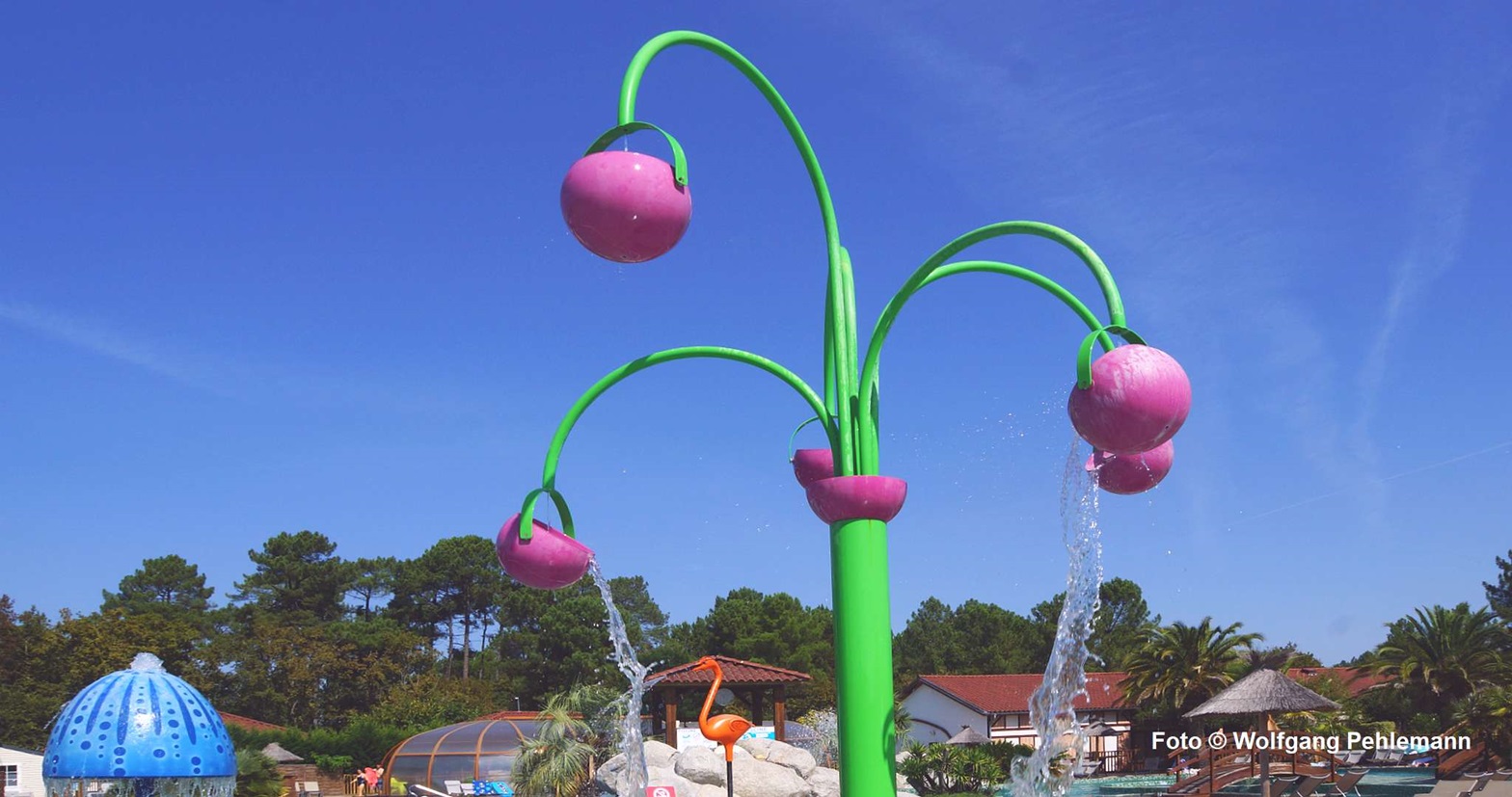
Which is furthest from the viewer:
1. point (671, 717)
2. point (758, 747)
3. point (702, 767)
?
point (671, 717)

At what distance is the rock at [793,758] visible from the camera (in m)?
21.7

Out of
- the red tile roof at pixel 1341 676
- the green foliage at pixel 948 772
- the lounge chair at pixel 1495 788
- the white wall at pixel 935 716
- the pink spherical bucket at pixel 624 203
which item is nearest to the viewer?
the pink spherical bucket at pixel 624 203

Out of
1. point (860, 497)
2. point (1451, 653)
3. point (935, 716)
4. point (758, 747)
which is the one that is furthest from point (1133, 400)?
point (935, 716)

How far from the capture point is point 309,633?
52.7 meters

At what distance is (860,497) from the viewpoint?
520cm

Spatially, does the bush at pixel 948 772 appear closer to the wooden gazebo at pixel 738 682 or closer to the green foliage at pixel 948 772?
the green foliage at pixel 948 772

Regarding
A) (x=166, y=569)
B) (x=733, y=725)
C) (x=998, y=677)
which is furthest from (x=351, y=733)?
(x=166, y=569)

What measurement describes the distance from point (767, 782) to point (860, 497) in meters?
16.3

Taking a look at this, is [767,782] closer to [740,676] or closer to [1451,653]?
[740,676]

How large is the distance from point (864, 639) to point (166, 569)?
68297mm

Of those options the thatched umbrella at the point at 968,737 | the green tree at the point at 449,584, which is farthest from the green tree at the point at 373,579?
the thatched umbrella at the point at 968,737

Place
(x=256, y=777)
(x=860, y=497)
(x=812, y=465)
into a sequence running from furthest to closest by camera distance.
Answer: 1. (x=256, y=777)
2. (x=812, y=465)
3. (x=860, y=497)

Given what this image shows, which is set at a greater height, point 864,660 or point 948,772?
point 864,660

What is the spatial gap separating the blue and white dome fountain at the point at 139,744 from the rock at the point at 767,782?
1230 cm
